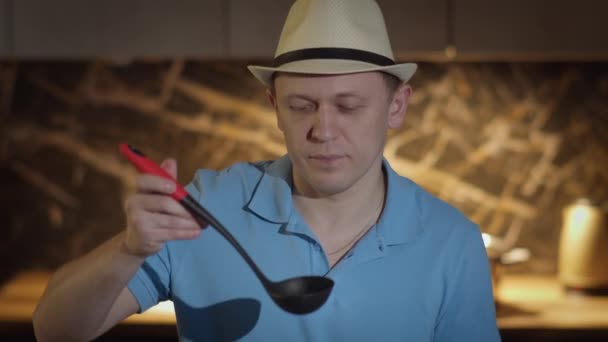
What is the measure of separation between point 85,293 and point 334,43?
48cm

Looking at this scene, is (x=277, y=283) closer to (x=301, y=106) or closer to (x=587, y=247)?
(x=301, y=106)

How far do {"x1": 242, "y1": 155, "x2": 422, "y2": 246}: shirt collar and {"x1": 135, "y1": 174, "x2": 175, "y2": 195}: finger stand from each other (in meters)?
0.31

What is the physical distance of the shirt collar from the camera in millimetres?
1165

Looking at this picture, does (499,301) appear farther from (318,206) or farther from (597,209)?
(318,206)

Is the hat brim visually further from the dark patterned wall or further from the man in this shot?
the dark patterned wall

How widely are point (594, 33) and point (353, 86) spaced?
52.7 inches

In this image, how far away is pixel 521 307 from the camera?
2.13 meters

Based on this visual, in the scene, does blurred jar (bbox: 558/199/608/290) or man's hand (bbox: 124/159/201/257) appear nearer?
man's hand (bbox: 124/159/201/257)

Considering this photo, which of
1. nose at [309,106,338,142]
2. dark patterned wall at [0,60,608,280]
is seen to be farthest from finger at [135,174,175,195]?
dark patterned wall at [0,60,608,280]

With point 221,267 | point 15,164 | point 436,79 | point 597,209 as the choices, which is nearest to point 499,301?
point 597,209

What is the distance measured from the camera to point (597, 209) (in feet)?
7.28

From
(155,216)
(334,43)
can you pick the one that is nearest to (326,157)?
(334,43)

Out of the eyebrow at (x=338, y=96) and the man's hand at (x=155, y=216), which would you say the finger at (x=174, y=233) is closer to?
the man's hand at (x=155, y=216)

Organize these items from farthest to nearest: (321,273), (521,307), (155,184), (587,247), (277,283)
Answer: (587,247) → (521,307) → (321,273) → (277,283) → (155,184)
